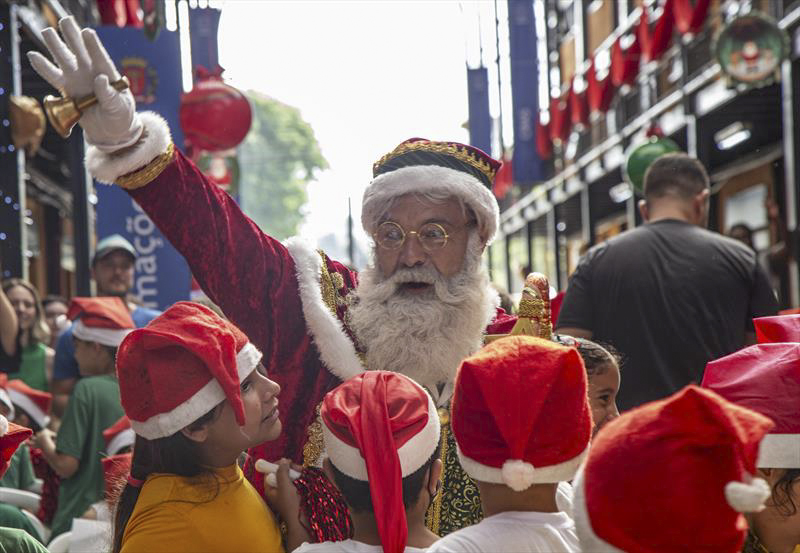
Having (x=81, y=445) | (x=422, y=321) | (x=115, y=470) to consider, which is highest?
(x=422, y=321)

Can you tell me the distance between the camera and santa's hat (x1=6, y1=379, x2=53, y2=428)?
19.0ft

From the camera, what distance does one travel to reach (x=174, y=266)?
8148 mm

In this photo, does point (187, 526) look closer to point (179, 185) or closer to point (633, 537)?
point (179, 185)

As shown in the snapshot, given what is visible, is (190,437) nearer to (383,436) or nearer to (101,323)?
(383,436)

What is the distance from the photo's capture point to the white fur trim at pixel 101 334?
5766mm

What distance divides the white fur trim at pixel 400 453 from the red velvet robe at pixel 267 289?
0.67m

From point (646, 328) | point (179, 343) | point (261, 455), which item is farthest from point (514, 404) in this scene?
point (646, 328)

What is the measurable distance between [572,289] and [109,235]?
4.25 meters

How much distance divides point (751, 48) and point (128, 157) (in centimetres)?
896

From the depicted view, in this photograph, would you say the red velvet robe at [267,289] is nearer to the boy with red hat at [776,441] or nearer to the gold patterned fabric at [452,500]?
the gold patterned fabric at [452,500]

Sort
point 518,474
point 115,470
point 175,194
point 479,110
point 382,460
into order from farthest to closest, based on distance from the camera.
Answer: point 479,110
point 115,470
point 175,194
point 382,460
point 518,474

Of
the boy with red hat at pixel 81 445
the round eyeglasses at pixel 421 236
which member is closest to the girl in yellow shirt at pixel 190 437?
the round eyeglasses at pixel 421 236

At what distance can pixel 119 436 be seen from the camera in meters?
5.02

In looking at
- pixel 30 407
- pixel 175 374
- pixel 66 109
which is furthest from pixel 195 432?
pixel 30 407
